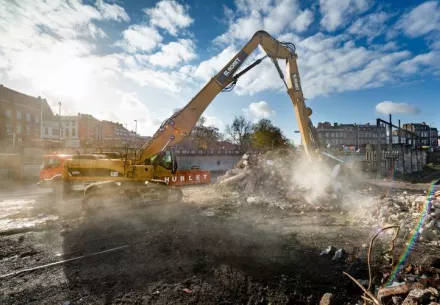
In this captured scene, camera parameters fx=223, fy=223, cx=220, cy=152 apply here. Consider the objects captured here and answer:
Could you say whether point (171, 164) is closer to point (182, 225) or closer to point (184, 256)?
point (182, 225)

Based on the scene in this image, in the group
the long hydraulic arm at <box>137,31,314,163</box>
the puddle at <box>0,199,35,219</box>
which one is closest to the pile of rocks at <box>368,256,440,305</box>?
the long hydraulic arm at <box>137,31,314,163</box>

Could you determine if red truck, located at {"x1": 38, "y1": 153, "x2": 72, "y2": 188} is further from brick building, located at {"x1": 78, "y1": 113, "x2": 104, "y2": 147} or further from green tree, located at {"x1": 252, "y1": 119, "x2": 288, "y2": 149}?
brick building, located at {"x1": 78, "y1": 113, "x2": 104, "y2": 147}

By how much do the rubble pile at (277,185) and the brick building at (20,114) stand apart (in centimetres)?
3909

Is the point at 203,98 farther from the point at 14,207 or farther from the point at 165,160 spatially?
the point at 14,207

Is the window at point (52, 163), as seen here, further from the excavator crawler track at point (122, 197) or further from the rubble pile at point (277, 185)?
the rubble pile at point (277, 185)

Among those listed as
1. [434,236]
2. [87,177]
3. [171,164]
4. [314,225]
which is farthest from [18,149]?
[434,236]

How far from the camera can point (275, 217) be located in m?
8.28

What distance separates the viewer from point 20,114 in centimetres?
4381

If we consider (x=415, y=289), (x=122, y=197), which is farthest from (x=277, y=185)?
(x=415, y=289)

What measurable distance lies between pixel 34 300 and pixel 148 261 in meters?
1.93

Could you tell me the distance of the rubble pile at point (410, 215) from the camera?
6.09 meters

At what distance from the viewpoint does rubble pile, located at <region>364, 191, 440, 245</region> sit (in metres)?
6.09

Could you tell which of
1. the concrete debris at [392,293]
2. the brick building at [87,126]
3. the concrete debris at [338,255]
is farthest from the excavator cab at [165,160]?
the brick building at [87,126]

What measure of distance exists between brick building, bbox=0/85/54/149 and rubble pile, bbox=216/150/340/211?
3909 centimetres
